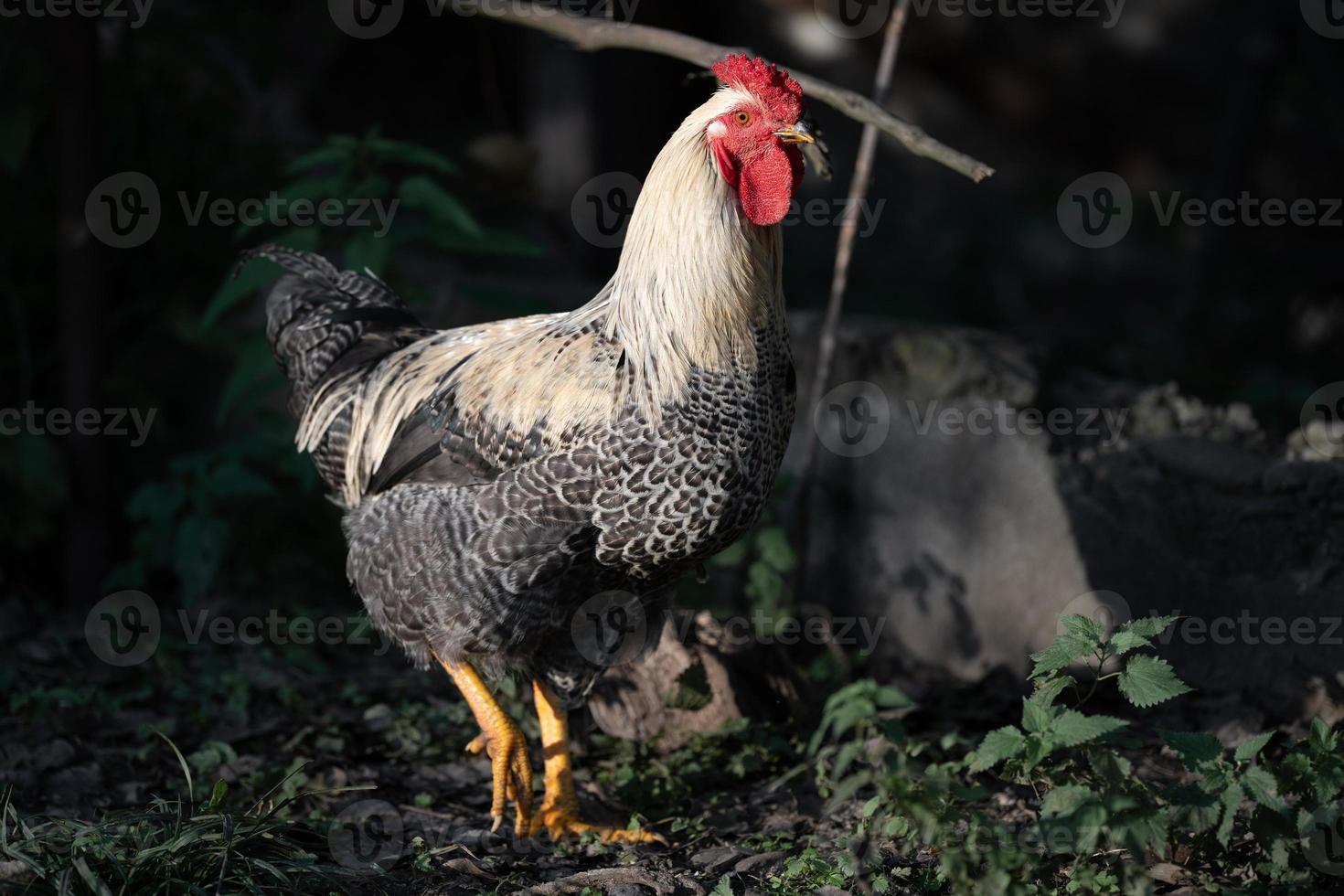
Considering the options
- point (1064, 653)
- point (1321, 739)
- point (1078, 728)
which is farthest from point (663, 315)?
point (1321, 739)

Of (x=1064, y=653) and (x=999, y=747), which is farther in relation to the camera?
(x=1064, y=653)

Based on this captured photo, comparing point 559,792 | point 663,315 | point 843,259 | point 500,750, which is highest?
point 843,259

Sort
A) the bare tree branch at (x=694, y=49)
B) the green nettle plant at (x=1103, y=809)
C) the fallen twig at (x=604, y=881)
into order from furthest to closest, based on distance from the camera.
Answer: the bare tree branch at (x=694, y=49) < the fallen twig at (x=604, y=881) < the green nettle plant at (x=1103, y=809)

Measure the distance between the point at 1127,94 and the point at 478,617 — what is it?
415 inches

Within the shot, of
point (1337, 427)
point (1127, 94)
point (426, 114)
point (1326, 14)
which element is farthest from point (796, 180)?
point (1127, 94)

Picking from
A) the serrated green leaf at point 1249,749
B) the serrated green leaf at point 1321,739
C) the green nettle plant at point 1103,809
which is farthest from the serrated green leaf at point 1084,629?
the serrated green leaf at point 1321,739

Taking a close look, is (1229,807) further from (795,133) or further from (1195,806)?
(795,133)

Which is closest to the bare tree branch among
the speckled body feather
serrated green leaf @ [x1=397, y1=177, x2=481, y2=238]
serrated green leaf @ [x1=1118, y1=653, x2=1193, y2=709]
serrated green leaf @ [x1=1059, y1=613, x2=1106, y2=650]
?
the speckled body feather

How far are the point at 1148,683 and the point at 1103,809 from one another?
442mm

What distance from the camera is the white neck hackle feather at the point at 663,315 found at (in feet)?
11.8

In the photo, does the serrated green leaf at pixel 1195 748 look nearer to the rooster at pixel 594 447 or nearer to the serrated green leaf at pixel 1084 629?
the serrated green leaf at pixel 1084 629

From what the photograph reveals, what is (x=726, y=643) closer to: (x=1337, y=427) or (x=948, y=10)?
(x=1337, y=427)

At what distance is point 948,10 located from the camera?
36.7 feet

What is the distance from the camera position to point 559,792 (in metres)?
4.09
